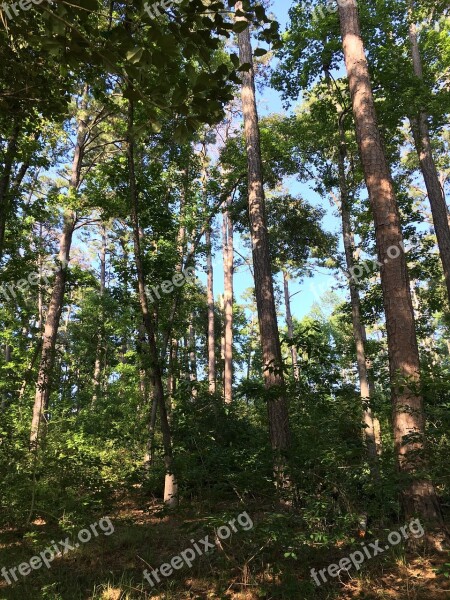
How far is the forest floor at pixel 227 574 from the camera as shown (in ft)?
12.5

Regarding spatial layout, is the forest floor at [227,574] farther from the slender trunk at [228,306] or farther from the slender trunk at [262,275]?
the slender trunk at [228,306]

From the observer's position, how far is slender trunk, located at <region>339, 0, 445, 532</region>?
4.32 metres

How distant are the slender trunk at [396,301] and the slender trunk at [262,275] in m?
1.63

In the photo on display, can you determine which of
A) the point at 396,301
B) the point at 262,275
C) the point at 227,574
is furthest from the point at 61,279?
the point at 396,301

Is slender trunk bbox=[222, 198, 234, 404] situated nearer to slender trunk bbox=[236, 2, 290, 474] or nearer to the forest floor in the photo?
slender trunk bbox=[236, 2, 290, 474]

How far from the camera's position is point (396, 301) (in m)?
5.02

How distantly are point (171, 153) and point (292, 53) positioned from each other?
474 centimetres

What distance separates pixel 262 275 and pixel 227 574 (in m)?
5.07

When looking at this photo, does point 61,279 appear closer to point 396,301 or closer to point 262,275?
point 262,275

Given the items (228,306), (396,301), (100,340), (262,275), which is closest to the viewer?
(396,301)

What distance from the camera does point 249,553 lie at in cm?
435

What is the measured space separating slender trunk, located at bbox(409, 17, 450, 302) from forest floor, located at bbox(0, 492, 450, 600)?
9.31 meters

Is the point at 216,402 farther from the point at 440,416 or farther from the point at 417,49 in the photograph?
the point at 417,49

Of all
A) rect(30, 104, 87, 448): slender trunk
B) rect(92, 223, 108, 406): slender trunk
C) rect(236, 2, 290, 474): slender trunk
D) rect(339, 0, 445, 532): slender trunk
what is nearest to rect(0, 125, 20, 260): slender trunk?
rect(236, 2, 290, 474): slender trunk
